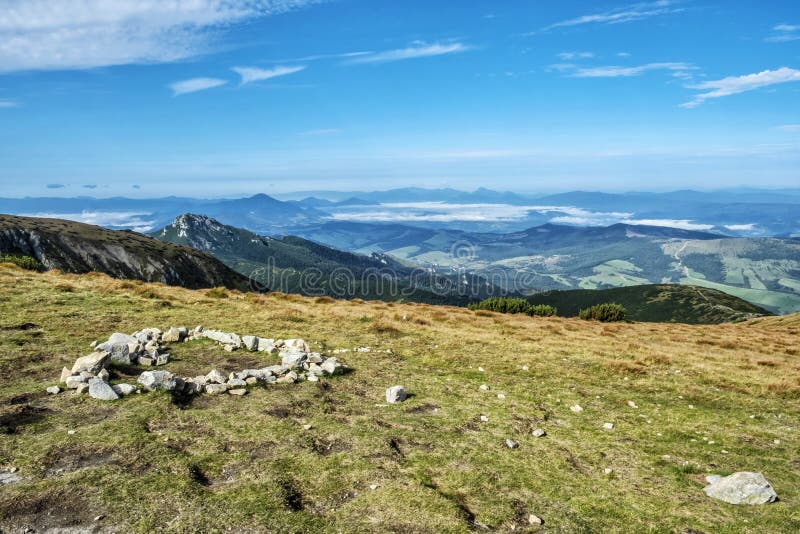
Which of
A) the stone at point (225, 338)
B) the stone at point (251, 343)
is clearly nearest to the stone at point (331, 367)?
the stone at point (251, 343)

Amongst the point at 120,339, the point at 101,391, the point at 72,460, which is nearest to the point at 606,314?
the point at 120,339

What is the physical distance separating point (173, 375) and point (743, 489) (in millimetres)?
14469

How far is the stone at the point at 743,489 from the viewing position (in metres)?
9.38

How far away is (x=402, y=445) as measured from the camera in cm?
1127

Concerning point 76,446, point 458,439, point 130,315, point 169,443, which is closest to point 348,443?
point 458,439

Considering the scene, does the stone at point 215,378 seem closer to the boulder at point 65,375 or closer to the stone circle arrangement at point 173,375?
the stone circle arrangement at point 173,375

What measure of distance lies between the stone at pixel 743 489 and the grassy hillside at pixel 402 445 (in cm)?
25

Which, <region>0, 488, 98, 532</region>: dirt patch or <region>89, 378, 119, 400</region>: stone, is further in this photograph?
<region>89, 378, 119, 400</region>: stone

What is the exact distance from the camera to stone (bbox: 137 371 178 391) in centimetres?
1307

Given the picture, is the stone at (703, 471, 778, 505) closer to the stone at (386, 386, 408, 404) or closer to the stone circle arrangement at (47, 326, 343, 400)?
the stone at (386, 386, 408, 404)

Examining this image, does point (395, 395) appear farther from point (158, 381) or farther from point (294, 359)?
point (158, 381)

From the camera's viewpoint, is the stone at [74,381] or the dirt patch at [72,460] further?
the stone at [74,381]

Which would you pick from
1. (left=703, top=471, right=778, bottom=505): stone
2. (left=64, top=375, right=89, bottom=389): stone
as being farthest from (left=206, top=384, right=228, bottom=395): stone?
(left=703, top=471, right=778, bottom=505): stone

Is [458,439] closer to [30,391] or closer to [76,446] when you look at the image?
[76,446]
